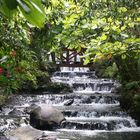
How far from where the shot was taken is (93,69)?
23391mm

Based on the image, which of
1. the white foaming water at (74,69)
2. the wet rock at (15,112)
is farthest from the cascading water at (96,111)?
the white foaming water at (74,69)

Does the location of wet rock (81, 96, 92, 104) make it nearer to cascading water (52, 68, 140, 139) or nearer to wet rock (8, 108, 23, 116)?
cascading water (52, 68, 140, 139)

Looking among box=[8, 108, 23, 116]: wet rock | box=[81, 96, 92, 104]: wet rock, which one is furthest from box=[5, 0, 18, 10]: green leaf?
box=[81, 96, 92, 104]: wet rock

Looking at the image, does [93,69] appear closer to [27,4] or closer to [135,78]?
[135,78]

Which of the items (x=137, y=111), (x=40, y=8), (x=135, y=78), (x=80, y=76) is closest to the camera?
(x=40, y=8)

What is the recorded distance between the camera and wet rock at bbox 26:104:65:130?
11273 millimetres

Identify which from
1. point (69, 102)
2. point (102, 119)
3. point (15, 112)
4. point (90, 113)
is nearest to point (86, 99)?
point (69, 102)

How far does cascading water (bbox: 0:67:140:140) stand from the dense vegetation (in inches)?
209

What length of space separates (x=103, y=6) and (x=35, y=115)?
6.11m

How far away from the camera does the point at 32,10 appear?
51 centimetres


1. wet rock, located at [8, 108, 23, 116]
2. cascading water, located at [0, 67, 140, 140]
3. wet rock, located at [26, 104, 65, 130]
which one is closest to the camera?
cascading water, located at [0, 67, 140, 140]

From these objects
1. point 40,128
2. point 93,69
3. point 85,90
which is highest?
point 93,69

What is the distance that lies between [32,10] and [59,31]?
290cm

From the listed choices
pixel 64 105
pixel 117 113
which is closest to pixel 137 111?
pixel 117 113
